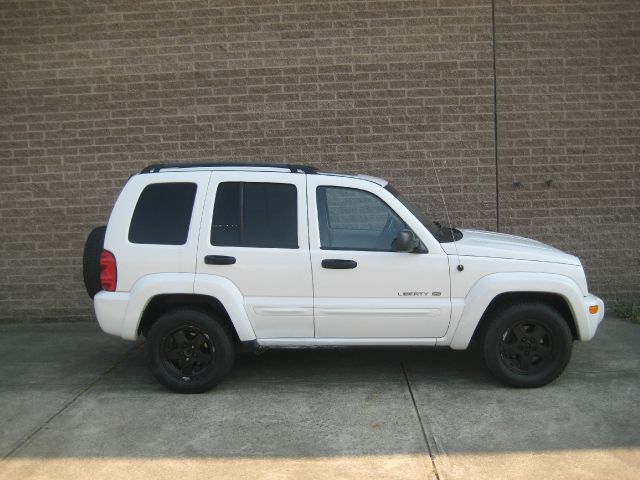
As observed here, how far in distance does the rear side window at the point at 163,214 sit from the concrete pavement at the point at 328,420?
134 centimetres

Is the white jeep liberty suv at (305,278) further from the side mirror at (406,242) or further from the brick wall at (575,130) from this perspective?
the brick wall at (575,130)

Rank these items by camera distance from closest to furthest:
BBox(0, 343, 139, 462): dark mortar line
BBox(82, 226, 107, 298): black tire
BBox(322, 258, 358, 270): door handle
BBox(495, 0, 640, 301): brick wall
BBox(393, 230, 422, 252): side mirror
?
BBox(0, 343, 139, 462): dark mortar line < BBox(393, 230, 422, 252): side mirror < BBox(322, 258, 358, 270): door handle < BBox(82, 226, 107, 298): black tire < BBox(495, 0, 640, 301): brick wall

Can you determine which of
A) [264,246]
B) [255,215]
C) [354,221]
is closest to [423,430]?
[354,221]

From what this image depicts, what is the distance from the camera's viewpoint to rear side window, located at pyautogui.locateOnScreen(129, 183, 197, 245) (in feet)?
18.2

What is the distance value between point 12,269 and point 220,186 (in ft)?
14.5

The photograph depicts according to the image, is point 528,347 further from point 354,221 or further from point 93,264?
point 93,264

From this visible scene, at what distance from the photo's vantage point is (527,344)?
557cm

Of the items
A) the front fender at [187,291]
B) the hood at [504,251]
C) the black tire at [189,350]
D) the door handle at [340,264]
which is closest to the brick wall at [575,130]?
the hood at [504,251]

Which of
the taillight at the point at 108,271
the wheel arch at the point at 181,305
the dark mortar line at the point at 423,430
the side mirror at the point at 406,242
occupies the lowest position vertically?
the dark mortar line at the point at 423,430

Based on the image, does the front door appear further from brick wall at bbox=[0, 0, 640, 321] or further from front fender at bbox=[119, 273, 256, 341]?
brick wall at bbox=[0, 0, 640, 321]

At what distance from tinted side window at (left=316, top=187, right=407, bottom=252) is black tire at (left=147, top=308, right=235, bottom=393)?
3.82 ft

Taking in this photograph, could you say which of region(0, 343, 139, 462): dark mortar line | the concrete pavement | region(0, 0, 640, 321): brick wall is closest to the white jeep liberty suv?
the concrete pavement

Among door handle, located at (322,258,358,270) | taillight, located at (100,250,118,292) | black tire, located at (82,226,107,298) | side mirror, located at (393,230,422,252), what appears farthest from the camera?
black tire, located at (82,226,107,298)

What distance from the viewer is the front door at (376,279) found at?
545cm
